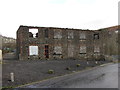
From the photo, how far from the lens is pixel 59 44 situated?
33125mm

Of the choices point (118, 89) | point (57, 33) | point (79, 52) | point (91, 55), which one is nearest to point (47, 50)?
point (57, 33)

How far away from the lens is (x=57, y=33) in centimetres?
3297

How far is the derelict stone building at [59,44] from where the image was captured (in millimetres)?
30078

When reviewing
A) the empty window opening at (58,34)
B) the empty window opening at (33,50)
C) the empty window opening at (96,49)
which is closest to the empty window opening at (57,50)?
the empty window opening at (58,34)

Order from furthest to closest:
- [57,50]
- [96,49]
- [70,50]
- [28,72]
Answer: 1. [96,49]
2. [70,50]
3. [57,50]
4. [28,72]

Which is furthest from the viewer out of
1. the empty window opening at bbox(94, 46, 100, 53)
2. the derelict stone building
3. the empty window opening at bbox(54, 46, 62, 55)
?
the empty window opening at bbox(94, 46, 100, 53)

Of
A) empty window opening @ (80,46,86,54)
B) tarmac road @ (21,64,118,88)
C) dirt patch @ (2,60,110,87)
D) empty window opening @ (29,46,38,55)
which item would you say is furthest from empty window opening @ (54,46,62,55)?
tarmac road @ (21,64,118,88)

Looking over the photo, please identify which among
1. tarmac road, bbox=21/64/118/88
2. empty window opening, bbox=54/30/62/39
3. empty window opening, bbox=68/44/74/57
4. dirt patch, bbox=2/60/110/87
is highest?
empty window opening, bbox=54/30/62/39

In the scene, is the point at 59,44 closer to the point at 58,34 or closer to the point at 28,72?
the point at 58,34

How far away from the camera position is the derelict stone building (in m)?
30.1

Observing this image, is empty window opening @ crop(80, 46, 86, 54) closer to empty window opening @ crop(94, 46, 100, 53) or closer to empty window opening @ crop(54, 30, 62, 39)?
empty window opening @ crop(94, 46, 100, 53)

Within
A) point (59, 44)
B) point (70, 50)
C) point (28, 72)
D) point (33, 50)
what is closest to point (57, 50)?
point (59, 44)

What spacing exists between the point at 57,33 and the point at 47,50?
455 centimetres

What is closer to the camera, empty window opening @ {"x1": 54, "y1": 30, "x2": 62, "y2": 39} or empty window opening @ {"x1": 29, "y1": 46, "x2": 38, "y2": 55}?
empty window opening @ {"x1": 29, "y1": 46, "x2": 38, "y2": 55}
